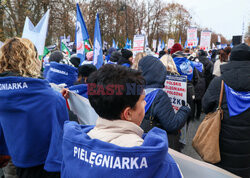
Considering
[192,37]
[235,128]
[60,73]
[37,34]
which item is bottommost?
[235,128]

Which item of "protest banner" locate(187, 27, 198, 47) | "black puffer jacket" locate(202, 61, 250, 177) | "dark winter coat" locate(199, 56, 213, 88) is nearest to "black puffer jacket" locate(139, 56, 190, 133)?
"black puffer jacket" locate(202, 61, 250, 177)

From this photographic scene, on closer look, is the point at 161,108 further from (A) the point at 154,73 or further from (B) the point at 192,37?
(B) the point at 192,37

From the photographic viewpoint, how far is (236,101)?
7.57ft

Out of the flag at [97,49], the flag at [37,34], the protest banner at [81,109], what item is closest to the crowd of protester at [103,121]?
the protest banner at [81,109]

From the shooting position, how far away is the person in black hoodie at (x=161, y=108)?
88.0 inches

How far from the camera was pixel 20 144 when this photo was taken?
1827 millimetres

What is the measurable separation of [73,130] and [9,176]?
1.44 m

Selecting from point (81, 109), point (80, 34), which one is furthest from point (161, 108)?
point (80, 34)

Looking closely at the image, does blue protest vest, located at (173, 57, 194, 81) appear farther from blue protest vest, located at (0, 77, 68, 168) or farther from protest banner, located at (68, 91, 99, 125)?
blue protest vest, located at (0, 77, 68, 168)

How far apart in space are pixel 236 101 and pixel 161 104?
2.73 ft

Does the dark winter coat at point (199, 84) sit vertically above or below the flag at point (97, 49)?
below

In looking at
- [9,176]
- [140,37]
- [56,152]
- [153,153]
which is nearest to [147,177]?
[153,153]

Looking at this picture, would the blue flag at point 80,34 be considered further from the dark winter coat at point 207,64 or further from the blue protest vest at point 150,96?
the dark winter coat at point 207,64

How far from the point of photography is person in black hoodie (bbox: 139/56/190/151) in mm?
2234
